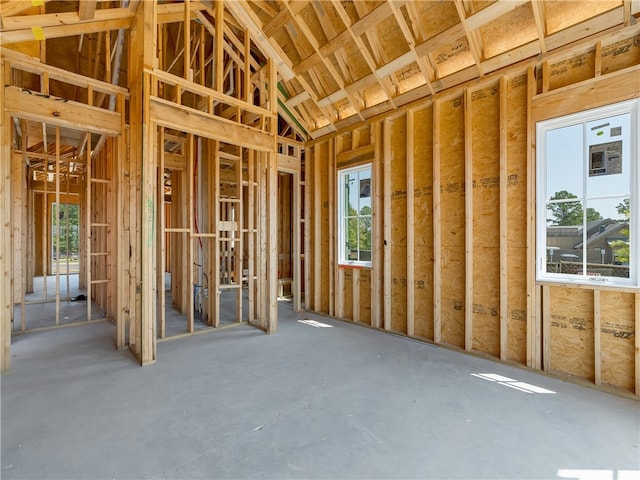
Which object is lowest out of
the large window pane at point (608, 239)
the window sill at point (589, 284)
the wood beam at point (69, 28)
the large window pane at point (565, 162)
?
the window sill at point (589, 284)

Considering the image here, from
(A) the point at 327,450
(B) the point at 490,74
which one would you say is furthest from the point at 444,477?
(B) the point at 490,74

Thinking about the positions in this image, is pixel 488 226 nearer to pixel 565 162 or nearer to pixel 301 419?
pixel 565 162

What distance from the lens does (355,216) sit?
569cm

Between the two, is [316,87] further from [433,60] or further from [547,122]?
[547,122]

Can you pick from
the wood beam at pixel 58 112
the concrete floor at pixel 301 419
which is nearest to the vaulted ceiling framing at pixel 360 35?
the wood beam at pixel 58 112

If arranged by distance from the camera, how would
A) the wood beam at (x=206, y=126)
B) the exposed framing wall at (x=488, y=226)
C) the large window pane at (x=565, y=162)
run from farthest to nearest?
the wood beam at (x=206, y=126) < the large window pane at (x=565, y=162) < the exposed framing wall at (x=488, y=226)

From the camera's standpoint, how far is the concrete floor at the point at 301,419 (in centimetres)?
193

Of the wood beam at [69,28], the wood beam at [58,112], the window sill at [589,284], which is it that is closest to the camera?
the window sill at [589,284]

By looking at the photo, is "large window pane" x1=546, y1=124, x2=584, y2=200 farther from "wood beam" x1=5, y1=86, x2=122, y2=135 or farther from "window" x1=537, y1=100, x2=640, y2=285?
"wood beam" x1=5, y1=86, x2=122, y2=135

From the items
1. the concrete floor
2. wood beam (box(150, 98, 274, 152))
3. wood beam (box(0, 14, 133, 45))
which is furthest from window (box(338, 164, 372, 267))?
wood beam (box(0, 14, 133, 45))

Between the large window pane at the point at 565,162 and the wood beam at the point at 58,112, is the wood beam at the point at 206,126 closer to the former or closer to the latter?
the wood beam at the point at 58,112

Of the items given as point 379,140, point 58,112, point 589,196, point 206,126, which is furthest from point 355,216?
point 58,112

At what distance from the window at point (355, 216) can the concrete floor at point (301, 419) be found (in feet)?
7.10

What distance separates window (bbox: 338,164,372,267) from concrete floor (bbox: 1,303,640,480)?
2163 mm
